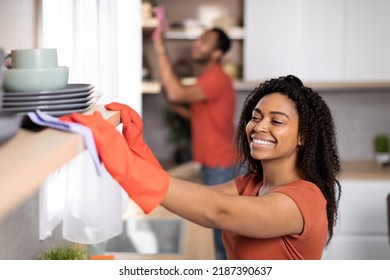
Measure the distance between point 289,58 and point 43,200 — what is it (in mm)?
1732

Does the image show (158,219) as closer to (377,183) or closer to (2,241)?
(377,183)

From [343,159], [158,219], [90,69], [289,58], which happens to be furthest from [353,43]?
[90,69]

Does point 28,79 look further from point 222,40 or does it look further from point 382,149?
point 382,149

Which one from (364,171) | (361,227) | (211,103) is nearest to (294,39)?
(211,103)

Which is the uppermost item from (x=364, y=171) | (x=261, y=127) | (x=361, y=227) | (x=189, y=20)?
(x=189, y=20)

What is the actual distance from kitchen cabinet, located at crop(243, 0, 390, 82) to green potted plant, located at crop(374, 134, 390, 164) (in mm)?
315

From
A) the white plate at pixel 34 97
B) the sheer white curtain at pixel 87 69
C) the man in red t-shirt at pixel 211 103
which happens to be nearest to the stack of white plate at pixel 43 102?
the white plate at pixel 34 97

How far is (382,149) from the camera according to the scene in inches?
110

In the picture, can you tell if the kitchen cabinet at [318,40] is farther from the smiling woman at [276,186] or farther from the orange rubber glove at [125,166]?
the orange rubber glove at [125,166]

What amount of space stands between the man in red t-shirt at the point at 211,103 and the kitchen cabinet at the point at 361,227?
1.63ft

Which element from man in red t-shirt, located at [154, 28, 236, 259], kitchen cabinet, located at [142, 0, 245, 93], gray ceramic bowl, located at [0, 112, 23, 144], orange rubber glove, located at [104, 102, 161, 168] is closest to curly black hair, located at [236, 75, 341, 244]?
orange rubber glove, located at [104, 102, 161, 168]

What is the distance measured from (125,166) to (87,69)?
1.92 feet

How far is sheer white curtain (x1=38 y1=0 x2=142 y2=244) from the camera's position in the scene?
3.68 ft
